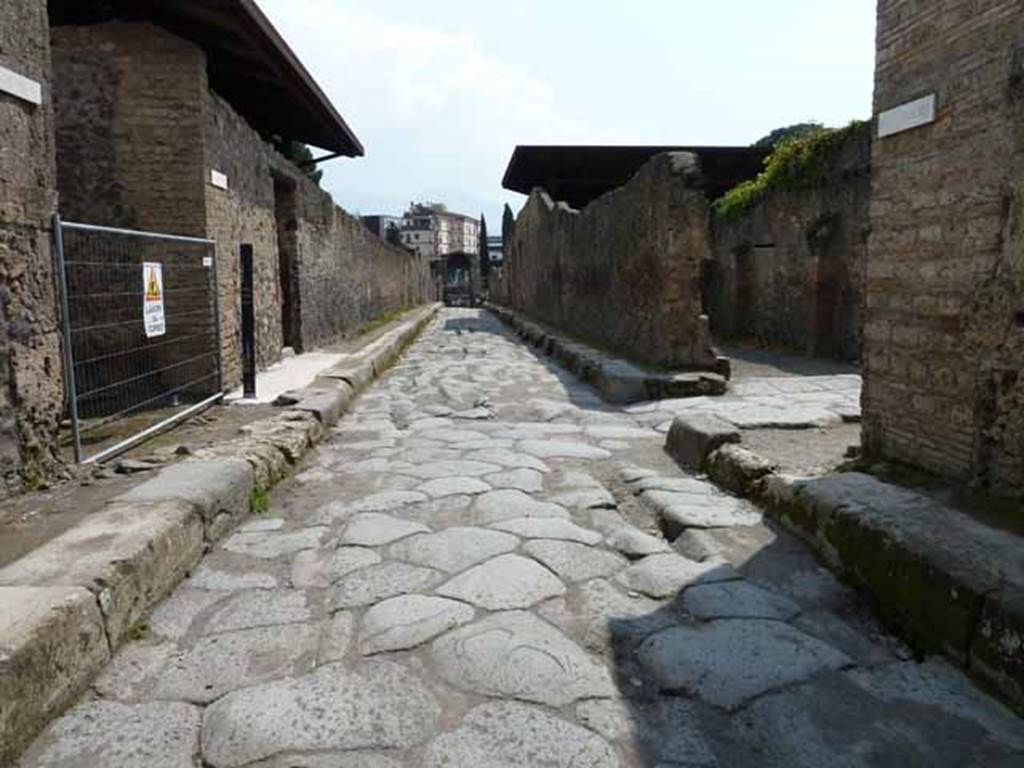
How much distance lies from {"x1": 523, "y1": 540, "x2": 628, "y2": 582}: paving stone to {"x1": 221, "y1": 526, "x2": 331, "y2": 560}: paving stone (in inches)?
37.6

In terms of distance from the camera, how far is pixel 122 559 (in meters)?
2.35

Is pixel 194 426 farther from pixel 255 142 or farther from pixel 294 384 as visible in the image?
pixel 255 142

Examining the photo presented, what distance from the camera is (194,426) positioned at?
5090mm

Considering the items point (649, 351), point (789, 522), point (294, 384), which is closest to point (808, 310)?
point (649, 351)

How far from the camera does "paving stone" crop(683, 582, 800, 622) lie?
8.13 ft

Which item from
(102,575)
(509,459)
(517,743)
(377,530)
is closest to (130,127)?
Answer: (509,459)

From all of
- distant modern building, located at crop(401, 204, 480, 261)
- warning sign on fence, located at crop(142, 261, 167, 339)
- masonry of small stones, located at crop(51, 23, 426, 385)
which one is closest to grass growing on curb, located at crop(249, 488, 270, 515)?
warning sign on fence, located at crop(142, 261, 167, 339)

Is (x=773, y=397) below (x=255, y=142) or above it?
below

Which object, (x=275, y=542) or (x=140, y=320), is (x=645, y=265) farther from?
(x=275, y=542)

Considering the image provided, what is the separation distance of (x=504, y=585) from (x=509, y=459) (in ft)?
6.55

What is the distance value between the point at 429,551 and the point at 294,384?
175 inches

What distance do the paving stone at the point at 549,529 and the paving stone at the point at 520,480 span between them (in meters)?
0.50

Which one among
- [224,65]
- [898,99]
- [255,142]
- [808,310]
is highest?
[224,65]

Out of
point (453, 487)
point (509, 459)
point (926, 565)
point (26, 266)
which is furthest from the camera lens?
point (509, 459)
